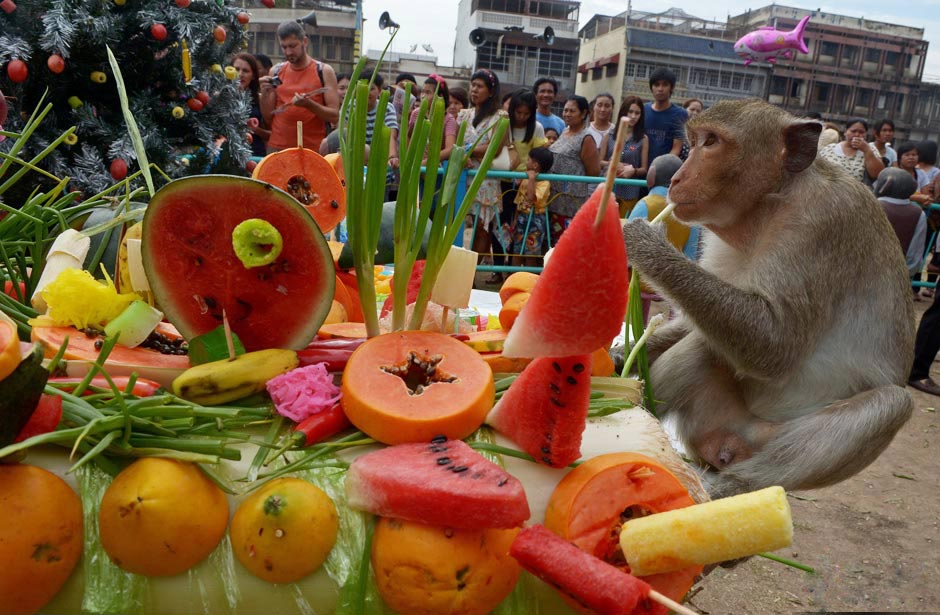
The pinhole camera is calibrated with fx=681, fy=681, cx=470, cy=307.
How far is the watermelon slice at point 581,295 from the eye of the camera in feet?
3.27

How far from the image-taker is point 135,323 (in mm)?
1362

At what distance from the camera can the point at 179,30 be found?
3.38 m

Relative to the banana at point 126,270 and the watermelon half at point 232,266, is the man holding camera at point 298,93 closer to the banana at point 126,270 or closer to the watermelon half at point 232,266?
the banana at point 126,270

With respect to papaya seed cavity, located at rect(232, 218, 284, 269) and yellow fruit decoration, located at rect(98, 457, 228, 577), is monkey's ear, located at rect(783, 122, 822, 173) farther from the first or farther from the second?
yellow fruit decoration, located at rect(98, 457, 228, 577)

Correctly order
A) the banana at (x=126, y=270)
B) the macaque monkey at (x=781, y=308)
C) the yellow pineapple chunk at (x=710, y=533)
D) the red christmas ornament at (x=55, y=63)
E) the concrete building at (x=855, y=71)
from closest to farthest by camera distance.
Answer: the yellow pineapple chunk at (x=710, y=533) → the banana at (x=126, y=270) → the macaque monkey at (x=781, y=308) → the red christmas ornament at (x=55, y=63) → the concrete building at (x=855, y=71)

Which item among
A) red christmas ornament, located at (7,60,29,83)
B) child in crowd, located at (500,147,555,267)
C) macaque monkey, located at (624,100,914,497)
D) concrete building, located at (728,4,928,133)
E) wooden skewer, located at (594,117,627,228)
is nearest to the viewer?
wooden skewer, located at (594,117,627,228)

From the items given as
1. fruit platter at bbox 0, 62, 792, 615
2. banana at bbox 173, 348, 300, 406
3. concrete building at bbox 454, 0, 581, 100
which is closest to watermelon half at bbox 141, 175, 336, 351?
fruit platter at bbox 0, 62, 792, 615

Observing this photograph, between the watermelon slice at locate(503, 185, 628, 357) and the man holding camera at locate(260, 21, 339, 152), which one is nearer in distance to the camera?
the watermelon slice at locate(503, 185, 628, 357)

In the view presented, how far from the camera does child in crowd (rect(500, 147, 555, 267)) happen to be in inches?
243

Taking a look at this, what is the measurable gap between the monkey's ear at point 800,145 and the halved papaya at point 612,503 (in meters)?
1.14

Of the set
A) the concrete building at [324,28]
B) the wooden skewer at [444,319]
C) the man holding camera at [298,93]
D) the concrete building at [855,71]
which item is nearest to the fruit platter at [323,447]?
the wooden skewer at [444,319]

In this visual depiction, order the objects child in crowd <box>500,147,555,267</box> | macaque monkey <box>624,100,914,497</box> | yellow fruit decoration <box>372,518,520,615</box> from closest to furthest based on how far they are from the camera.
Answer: yellow fruit decoration <box>372,518,520,615</box>, macaque monkey <box>624,100,914,497</box>, child in crowd <box>500,147,555,267</box>

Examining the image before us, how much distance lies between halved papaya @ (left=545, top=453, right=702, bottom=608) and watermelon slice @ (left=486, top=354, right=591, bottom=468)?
6 cm

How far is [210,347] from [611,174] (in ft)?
2.74
